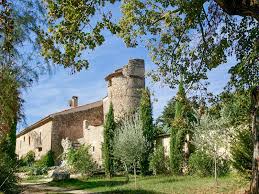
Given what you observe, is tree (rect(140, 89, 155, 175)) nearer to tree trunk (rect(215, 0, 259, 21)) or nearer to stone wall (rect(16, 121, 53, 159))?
stone wall (rect(16, 121, 53, 159))

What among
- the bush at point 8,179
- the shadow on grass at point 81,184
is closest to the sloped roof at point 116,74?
the shadow on grass at point 81,184

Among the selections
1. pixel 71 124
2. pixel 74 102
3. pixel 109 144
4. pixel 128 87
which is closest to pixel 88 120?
pixel 71 124

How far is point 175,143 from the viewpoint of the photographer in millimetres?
29219

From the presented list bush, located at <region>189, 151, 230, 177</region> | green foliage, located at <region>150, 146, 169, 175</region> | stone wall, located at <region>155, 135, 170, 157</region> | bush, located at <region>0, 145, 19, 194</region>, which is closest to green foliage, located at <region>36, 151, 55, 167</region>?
stone wall, located at <region>155, 135, 170, 157</region>

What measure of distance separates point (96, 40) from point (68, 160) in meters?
23.7

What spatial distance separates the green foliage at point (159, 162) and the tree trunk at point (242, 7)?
21.4 metres

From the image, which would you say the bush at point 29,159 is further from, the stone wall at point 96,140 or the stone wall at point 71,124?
the stone wall at point 96,140

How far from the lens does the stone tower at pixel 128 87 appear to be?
121 ft

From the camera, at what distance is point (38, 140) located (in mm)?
46625

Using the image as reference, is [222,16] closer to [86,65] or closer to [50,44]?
[86,65]

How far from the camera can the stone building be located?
121 feet

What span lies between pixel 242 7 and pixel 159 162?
72.5 ft

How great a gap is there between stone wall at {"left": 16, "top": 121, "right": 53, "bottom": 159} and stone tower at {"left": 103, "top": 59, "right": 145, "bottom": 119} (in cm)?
1009

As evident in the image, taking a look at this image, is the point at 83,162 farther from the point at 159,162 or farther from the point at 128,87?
the point at 128,87
